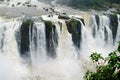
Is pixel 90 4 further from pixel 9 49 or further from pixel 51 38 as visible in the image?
pixel 9 49

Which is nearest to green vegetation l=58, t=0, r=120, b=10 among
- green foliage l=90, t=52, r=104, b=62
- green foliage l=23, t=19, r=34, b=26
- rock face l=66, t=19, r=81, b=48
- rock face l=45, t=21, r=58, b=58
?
rock face l=66, t=19, r=81, b=48

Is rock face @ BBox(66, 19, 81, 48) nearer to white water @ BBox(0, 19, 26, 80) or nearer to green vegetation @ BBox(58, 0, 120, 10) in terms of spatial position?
white water @ BBox(0, 19, 26, 80)

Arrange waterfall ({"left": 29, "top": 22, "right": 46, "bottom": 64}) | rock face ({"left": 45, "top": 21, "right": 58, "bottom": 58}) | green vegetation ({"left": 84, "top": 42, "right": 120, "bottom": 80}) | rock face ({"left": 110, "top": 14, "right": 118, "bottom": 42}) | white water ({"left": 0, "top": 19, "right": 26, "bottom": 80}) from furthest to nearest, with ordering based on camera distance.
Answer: rock face ({"left": 110, "top": 14, "right": 118, "bottom": 42}) → rock face ({"left": 45, "top": 21, "right": 58, "bottom": 58}) → waterfall ({"left": 29, "top": 22, "right": 46, "bottom": 64}) → white water ({"left": 0, "top": 19, "right": 26, "bottom": 80}) → green vegetation ({"left": 84, "top": 42, "right": 120, "bottom": 80})

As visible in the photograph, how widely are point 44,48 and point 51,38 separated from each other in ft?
3.30

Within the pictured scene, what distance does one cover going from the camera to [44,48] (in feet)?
91.4

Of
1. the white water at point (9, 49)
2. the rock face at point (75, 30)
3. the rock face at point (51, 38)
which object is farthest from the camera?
the rock face at point (75, 30)

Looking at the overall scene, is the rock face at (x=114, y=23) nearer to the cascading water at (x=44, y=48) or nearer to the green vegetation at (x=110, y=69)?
the cascading water at (x=44, y=48)

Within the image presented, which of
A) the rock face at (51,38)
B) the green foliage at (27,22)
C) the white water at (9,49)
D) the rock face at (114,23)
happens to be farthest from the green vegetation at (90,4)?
the white water at (9,49)

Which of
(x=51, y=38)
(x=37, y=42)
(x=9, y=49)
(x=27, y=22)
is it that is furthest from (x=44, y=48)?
(x=9, y=49)

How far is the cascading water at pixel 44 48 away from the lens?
25.8 metres

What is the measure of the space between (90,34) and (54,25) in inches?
218

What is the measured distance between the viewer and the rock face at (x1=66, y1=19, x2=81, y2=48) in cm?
2959

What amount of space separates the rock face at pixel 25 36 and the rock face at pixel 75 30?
364 centimetres

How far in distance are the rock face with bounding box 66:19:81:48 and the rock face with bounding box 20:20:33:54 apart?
143 inches
